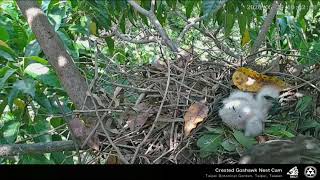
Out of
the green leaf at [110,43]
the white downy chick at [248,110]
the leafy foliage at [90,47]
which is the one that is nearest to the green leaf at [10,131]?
the leafy foliage at [90,47]

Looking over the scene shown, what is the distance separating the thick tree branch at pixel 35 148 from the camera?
1.25 metres

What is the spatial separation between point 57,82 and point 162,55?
10.8 inches

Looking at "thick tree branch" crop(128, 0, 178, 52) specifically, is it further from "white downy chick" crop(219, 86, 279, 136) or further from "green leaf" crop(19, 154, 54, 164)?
"green leaf" crop(19, 154, 54, 164)

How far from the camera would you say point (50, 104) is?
4.60 ft

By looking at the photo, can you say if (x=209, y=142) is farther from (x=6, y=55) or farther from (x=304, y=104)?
(x=6, y=55)

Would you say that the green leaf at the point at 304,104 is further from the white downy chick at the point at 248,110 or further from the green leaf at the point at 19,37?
the green leaf at the point at 19,37

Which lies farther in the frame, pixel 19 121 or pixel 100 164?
pixel 19 121

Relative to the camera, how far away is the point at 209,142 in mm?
1147

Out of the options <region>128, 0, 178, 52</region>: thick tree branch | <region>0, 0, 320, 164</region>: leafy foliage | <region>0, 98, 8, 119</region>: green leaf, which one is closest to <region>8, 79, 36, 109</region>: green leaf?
<region>0, 0, 320, 164</region>: leafy foliage

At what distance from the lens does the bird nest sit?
1179 mm

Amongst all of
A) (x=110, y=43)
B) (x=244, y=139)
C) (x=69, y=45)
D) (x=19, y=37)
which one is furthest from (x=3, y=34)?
(x=244, y=139)
